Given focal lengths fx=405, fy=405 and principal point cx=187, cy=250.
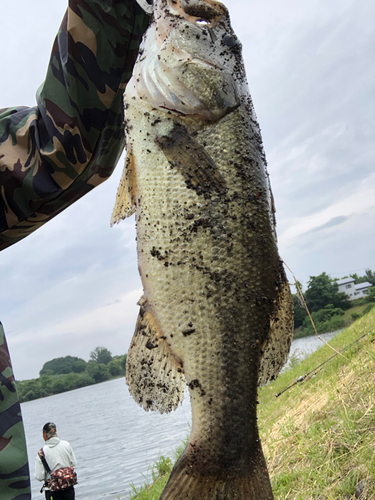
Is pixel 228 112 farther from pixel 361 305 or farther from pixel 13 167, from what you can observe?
pixel 361 305

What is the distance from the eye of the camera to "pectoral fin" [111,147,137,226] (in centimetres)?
199

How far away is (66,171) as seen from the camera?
234 cm

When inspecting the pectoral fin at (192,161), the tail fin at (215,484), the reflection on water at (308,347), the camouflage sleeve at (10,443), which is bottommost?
the reflection on water at (308,347)

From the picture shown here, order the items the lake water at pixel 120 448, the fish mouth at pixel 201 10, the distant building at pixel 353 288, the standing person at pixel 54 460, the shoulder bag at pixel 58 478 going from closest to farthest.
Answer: the fish mouth at pixel 201 10, the shoulder bag at pixel 58 478, the standing person at pixel 54 460, the lake water at pixel 120 448, the distant building at pixel 353 288

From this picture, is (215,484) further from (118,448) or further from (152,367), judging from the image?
(118,448)

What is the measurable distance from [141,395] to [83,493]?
59.5 feet

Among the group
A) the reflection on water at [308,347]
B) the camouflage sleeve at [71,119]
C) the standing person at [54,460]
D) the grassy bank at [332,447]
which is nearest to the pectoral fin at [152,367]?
the camouflage sleeve at [71,119]

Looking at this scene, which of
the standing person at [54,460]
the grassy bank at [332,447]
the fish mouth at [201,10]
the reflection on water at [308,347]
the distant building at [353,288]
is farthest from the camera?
the distant building at [353,288]

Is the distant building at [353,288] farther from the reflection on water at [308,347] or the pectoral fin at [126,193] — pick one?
the pectoral fin at [126,193]

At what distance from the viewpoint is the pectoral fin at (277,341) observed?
6.36 feet

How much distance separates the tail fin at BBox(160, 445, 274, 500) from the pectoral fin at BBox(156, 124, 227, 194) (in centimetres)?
119

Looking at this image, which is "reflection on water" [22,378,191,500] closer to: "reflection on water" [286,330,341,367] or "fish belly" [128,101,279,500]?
"reflection on water" [286,330,341,367]

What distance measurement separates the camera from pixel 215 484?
1602mm

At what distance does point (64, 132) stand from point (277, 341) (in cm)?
158
